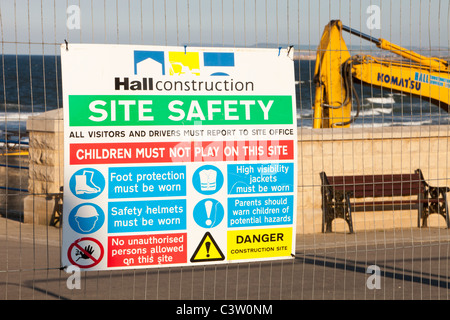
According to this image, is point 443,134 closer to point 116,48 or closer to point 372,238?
point 372,238

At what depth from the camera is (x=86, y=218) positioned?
465 centimetres

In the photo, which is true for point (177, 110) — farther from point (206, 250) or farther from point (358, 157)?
point (358, 157)

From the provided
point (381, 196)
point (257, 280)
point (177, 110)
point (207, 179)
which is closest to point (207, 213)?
point (207, 179)

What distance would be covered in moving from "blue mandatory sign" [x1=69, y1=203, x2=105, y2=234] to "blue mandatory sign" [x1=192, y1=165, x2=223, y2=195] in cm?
65

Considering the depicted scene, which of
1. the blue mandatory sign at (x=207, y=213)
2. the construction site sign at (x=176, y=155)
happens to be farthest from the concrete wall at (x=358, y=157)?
the blue mandatory sign at (x=207, y=213)

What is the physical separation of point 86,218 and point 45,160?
227 inches

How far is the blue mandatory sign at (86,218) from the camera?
4.62 m

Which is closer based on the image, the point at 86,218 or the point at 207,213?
the point at 86,218


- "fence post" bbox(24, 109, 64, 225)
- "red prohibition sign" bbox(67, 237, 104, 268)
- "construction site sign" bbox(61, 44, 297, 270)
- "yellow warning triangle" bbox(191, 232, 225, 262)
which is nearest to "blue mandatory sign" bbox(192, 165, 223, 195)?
"construction site sign" bbox(61, 44, 297, 270)

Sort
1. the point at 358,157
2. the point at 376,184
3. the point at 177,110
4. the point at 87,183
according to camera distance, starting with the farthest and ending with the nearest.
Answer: the point at 376,184, the point at 358,157, the point at 177,110, the point at 87,183

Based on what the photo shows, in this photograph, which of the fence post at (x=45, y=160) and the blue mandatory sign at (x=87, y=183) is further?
the fence post at (x=45, y=160)

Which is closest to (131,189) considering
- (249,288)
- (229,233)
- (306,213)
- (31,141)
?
(229,233)

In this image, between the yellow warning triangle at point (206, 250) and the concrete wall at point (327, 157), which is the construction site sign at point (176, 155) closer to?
the yellow warning triangle at point (206, 250)

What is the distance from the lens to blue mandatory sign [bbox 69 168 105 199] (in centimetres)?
459
